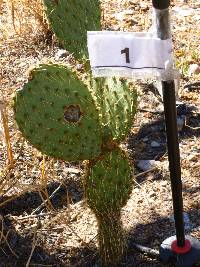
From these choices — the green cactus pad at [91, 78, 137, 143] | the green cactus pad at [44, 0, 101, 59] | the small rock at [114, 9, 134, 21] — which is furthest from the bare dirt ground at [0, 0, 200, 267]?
the small rock at [114, 9, 134, 21]

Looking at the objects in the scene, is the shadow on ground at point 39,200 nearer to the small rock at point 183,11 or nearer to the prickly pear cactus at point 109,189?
the prickly pear cactus at point 109,189

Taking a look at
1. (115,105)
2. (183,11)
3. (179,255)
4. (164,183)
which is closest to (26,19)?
(183,11)

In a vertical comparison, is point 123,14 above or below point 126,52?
below

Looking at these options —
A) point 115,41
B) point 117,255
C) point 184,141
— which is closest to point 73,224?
point 117,255

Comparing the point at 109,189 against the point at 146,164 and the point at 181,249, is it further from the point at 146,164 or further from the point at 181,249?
the point at 146,164

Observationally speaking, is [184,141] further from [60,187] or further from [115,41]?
[115,41]

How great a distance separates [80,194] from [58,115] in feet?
2.61

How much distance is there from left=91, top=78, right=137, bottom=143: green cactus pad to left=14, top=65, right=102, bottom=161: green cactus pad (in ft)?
0.26

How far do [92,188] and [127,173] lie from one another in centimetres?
11

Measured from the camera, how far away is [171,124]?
167 cm

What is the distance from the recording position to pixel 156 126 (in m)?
2.71

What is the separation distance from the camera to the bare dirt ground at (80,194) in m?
2.14

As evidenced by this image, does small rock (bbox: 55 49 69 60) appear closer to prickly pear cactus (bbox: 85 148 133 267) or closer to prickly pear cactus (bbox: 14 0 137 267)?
prickly pear cactus (bbox: 14 0 137 267)

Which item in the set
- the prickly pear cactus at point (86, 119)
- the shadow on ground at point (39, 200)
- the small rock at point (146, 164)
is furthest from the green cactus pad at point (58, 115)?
the small rock at point (146, 164)
